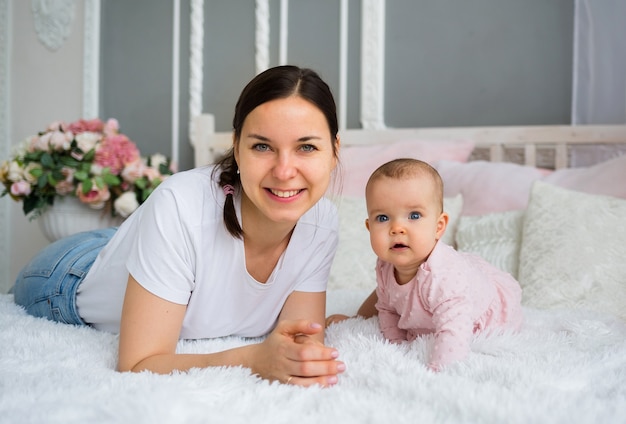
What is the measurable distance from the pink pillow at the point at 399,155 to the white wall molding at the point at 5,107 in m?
2.37

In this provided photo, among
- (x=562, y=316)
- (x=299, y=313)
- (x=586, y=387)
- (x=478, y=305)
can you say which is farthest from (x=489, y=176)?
(x=586, y=387)

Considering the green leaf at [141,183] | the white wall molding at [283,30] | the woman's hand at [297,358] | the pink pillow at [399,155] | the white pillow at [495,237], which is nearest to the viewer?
the woman's hand at [297,358]

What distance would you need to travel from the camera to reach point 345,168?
8.41ft

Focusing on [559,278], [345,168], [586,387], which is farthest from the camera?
[345,168]

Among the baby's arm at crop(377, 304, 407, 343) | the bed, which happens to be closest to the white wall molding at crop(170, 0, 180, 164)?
the bed

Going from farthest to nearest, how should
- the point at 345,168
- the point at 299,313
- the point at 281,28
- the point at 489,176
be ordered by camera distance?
1. the point at 281,28
2. the point at 345,168
3. the point at 489,176
4. the point at 299,313

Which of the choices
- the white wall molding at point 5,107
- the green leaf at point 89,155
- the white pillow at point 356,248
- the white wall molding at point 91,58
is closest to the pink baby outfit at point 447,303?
the white pillow at point 356,248

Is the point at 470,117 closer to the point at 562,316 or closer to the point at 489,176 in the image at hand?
the point at 489,176

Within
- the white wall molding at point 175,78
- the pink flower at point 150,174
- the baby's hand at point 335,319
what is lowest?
the baby's hand at point 335,319

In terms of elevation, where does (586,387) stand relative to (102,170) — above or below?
below

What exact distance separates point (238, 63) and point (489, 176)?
Result: 1.64 metres

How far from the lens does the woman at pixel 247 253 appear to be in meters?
1.17

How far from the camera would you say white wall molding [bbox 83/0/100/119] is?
12.1 ft

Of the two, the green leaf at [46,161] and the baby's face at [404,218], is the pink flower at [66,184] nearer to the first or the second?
the green leaf at [46,161]
